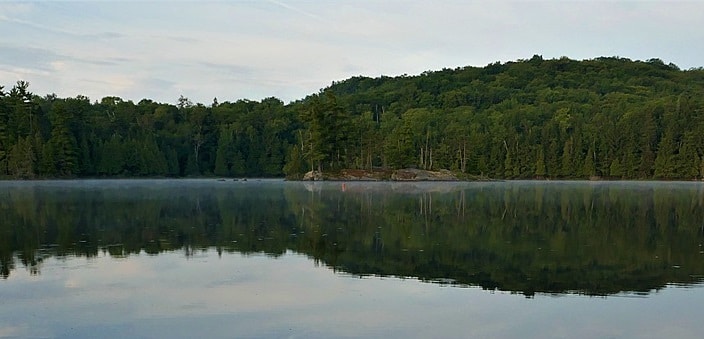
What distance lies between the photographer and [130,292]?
13328 mm

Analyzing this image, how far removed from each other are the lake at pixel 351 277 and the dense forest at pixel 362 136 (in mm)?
63953

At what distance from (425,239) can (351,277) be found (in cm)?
636

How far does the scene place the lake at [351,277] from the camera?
10.9 metres

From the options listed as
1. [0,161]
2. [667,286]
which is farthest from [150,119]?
[667,286]

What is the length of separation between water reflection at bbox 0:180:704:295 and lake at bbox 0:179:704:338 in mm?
79

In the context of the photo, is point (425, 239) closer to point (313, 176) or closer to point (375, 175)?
point (375, 175)

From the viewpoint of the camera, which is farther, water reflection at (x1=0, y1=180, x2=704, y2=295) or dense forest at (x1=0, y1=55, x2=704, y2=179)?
dense forest at (x1=0, y1=55, x2=704, y2=179)

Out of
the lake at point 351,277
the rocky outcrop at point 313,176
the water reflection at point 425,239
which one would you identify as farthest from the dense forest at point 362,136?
the lake at point 351,277

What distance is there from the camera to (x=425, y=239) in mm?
21047

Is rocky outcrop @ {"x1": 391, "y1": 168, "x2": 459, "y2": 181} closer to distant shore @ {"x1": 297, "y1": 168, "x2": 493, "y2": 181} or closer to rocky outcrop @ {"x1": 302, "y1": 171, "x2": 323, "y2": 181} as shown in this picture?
distant shore @ {"x1": 297, "y1": 168, "x2": 493, "y2": 181}

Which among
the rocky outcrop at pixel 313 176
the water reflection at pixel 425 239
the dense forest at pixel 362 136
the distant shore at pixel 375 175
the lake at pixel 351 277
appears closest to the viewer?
the lake at pixel 351 277

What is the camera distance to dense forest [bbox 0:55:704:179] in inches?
3625

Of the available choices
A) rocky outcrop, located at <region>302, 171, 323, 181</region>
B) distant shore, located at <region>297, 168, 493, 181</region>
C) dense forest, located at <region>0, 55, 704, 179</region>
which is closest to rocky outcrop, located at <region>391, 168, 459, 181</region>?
distant shore, located at <region>297, 168, 493, 181</region>

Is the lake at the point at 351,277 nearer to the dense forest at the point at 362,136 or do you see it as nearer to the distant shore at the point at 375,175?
the distant shore at the point at 375,175
